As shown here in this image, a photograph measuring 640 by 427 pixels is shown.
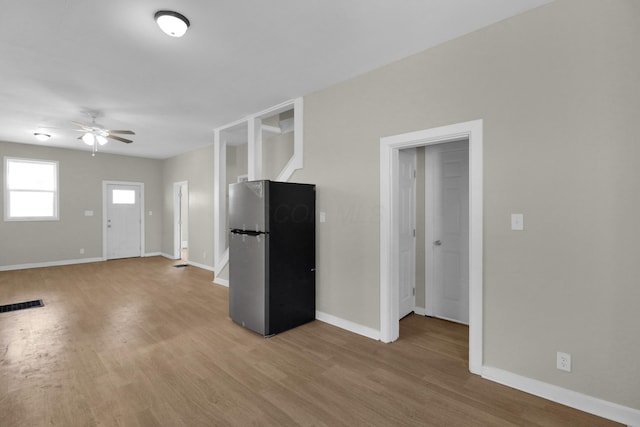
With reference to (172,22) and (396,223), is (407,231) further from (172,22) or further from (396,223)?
(172,22)

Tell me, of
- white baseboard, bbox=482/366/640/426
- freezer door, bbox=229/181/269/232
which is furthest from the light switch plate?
freezer door, bbox=229/181/269/232

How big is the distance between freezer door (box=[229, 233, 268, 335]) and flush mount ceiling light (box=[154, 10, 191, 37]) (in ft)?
6.36

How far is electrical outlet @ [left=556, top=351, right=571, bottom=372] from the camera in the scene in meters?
2.05

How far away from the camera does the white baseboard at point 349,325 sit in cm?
313

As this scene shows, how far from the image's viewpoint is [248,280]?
333 cm

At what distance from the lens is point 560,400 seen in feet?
6.73

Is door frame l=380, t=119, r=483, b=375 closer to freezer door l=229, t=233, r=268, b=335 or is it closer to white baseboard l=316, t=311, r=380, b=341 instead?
white baseboard l=316, t=311, r=380, b=341

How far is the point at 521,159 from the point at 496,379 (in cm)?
173

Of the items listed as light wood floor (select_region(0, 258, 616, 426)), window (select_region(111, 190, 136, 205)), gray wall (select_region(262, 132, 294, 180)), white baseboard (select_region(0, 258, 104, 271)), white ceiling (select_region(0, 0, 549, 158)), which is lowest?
light wood floor (select_region(0, 258, 616, 426))

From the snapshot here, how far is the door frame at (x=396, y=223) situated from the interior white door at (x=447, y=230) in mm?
930

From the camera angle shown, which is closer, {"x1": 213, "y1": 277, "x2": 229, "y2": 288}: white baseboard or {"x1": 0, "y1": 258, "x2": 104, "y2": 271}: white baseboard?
{"x1": 213, "y1": 277, "x2": 229, "y2": 288}: white baseboard

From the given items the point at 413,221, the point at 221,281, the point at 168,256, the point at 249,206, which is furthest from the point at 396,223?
the point at 168,256

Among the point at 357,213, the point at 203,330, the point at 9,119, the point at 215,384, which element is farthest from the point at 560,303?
the point at 9,119

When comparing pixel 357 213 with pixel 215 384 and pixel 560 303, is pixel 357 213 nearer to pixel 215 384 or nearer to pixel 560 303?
pixel 560 303
